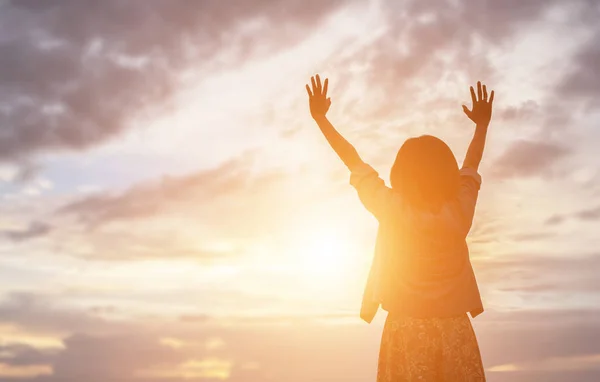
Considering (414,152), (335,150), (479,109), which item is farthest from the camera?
(479,109)

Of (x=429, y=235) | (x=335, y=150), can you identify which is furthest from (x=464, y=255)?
(x=335, y=150)

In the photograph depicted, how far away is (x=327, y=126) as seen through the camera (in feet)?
32.1

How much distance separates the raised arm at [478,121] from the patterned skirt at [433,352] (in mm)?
2463

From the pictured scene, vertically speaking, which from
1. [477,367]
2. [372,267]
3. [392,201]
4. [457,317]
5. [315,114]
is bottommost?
[477,367]

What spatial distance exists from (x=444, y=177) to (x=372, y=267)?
5.16 feet

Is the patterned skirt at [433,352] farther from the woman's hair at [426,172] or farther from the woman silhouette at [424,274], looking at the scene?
the woman's hair at [426,172]

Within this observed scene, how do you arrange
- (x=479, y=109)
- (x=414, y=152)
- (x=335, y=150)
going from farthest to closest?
(x=479, y=109), (x=335, y=150), (x=414, y=152)

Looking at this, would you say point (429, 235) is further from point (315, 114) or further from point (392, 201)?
point (315, 114)

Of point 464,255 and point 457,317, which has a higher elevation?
point 464,255

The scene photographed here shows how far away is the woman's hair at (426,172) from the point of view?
8688mm

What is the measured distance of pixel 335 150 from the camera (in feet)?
31.5

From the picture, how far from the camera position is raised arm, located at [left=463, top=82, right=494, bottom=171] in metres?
10.1

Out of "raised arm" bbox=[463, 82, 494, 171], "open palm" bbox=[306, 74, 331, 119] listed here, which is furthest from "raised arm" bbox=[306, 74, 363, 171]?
"raised arm" bbox=[463, 82, 494, 171]

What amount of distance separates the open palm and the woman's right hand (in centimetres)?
237
